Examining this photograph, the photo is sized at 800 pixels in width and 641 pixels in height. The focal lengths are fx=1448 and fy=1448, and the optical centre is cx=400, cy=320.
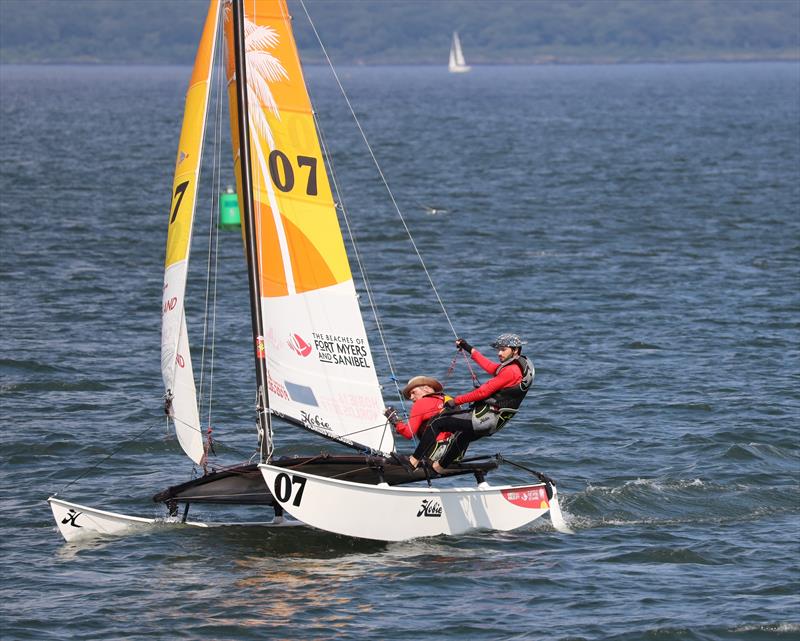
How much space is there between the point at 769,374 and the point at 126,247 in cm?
2089

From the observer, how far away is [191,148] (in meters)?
16.9

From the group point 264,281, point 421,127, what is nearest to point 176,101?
point 421,127

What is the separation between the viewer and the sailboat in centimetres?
1712

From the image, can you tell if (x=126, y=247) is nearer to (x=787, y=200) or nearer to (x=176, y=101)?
(x=787, y=200)

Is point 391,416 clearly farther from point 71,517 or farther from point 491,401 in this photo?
point 71,517

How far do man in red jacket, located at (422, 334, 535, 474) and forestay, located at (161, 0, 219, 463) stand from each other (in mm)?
2847

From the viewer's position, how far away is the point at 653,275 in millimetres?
37688

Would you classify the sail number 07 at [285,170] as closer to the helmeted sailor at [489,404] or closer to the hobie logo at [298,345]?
the hobie logo at [298,345]

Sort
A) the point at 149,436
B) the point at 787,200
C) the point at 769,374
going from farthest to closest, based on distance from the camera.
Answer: the point at 787,200 < the point at 769,374 < the point at 149,436

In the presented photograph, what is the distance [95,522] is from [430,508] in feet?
14.1

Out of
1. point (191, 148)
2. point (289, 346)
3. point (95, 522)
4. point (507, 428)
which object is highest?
point (191, 148)

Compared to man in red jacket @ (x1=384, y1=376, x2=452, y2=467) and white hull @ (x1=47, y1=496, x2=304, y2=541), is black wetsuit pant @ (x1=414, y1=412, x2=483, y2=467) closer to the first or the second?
man in red jacket @ (x1=384, y1=376, x2=452, y2=467)

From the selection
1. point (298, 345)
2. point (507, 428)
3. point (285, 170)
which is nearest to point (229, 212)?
point (507, 428)

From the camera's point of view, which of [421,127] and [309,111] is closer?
[309,111]
